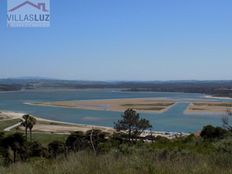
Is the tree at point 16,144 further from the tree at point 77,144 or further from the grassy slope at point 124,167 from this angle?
the grassy slope at point 124,167

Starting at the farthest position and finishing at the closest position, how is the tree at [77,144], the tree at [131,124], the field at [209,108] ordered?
the field at [209,108], the tree at [131,124], the tree at [77,144]

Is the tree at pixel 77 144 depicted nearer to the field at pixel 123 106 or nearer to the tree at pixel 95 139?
the tree at pixel 95 139

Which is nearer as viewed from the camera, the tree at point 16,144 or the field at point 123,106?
the tree at point 16,144

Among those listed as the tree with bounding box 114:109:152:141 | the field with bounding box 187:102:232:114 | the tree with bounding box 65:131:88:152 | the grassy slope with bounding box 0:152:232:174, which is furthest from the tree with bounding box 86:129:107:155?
the field with bounding box 187:102:232:114

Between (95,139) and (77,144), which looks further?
(95,139)

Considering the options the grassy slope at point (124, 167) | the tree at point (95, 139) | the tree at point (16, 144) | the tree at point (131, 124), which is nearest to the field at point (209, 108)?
the tree at point (131, 124)

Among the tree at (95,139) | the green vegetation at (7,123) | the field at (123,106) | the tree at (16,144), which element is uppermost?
the tree at (95,139)

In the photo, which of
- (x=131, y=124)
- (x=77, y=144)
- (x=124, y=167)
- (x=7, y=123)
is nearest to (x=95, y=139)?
(x=77, y=144)

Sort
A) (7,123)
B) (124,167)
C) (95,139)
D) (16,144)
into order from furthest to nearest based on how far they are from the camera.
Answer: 1. (7,123)
2. (16,144)
3. (95,139)
4. (124,167)

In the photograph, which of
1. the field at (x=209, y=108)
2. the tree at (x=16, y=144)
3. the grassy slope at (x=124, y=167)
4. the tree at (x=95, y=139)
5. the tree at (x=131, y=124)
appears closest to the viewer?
the grassy slope at (x=124, y=167)

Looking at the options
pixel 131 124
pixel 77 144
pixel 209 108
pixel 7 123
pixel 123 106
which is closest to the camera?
pixel 77 144

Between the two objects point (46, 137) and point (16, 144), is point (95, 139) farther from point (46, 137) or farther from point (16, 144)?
point (46, 137)

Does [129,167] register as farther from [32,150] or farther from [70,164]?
[32,150]

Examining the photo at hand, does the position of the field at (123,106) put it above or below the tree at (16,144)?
below
